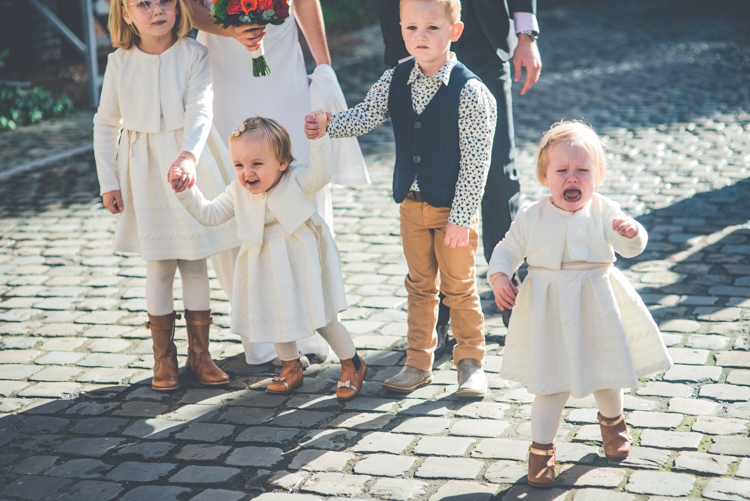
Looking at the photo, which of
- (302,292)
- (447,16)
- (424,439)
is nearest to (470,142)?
(447,16)

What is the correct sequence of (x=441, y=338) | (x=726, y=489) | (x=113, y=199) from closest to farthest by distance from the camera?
(x=726, y=489)
(x=113, y=199)
(x=441, y=338)

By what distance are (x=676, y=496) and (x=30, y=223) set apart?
5479 mm

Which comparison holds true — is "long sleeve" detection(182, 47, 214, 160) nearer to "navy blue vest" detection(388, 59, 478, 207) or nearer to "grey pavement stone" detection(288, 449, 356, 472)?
"navy blue vest" detection(388, 59, 478, 207)

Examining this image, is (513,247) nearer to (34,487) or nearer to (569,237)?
(569,237)

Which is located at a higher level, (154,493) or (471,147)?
(471,147)

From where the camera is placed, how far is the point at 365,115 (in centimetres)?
353

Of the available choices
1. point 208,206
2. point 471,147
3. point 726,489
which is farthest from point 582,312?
point 208,206

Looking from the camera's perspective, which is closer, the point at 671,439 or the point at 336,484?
the point at 336,484

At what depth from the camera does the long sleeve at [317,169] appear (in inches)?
133

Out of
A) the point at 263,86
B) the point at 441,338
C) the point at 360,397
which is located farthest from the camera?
the point at 441,338

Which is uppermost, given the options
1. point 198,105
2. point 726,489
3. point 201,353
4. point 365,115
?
point 198,105

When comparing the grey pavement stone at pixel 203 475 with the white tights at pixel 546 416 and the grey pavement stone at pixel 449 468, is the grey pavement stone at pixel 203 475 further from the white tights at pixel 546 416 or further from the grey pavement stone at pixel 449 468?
the white tights at pixel 546 416

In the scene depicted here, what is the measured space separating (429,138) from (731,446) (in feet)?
5.50

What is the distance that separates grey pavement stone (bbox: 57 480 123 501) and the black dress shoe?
1703mm
